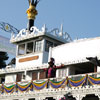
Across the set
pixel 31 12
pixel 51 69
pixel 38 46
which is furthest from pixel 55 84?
pixel 31 12

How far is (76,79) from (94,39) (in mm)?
4720

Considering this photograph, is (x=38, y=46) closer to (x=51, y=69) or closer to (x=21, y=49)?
(x=21, y=49)

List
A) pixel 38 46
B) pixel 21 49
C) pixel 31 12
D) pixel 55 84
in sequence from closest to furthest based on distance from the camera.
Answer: pixel 55 84, pixel 38 46, pixel 21 49, pixel 31 12

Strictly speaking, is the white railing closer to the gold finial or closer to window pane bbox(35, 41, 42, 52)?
window pane bbox(35, 41, 42, 52)

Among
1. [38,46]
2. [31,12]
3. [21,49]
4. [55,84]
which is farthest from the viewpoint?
[31,12]

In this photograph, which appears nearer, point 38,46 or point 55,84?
point 55,84

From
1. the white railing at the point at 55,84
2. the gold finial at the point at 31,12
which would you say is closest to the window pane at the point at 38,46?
the white railing at the point at 55,84

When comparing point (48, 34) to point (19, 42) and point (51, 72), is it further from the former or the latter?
point (51, 72)

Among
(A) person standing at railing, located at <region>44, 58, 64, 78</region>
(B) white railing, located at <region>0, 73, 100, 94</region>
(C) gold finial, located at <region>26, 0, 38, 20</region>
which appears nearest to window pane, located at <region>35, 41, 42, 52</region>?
(B) white railing, located at <region>0, 73, 100, 94</region>

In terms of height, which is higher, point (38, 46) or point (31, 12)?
point (31, 12)

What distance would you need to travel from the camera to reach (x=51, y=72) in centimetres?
2745

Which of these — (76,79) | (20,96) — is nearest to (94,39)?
(76,79)

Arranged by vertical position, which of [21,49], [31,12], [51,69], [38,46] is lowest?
[51,69]

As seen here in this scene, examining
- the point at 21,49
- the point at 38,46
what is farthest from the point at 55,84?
the point at 21,49
